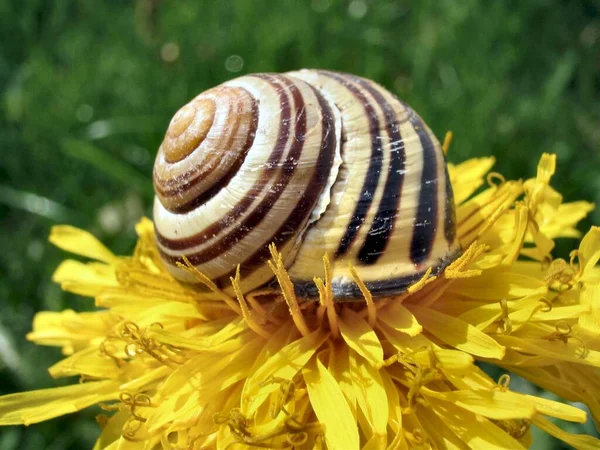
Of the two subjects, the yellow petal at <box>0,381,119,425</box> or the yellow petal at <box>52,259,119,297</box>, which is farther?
the yellow petal at <box>52,259,119,297</box>

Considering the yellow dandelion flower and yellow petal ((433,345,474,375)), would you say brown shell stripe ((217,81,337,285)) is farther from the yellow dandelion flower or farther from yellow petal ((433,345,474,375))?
yellow petal ((433,345,474,375))

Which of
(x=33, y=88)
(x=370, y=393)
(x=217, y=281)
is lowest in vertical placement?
(x=370, y=393)

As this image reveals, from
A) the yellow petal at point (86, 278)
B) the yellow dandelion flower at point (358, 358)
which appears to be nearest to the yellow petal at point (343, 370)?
the yellow dandelion flower at point (358, 358)

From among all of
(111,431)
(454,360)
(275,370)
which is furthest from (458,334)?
(111,431)

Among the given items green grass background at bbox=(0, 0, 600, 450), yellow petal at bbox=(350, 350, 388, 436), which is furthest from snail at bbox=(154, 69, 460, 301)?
green grass background at bbox=(0, 0, 600, 450)

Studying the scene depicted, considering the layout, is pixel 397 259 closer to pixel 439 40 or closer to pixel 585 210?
pixel 585 210

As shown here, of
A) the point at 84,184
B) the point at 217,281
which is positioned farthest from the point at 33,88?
the point at 217,281

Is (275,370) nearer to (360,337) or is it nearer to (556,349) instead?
(360,337)
